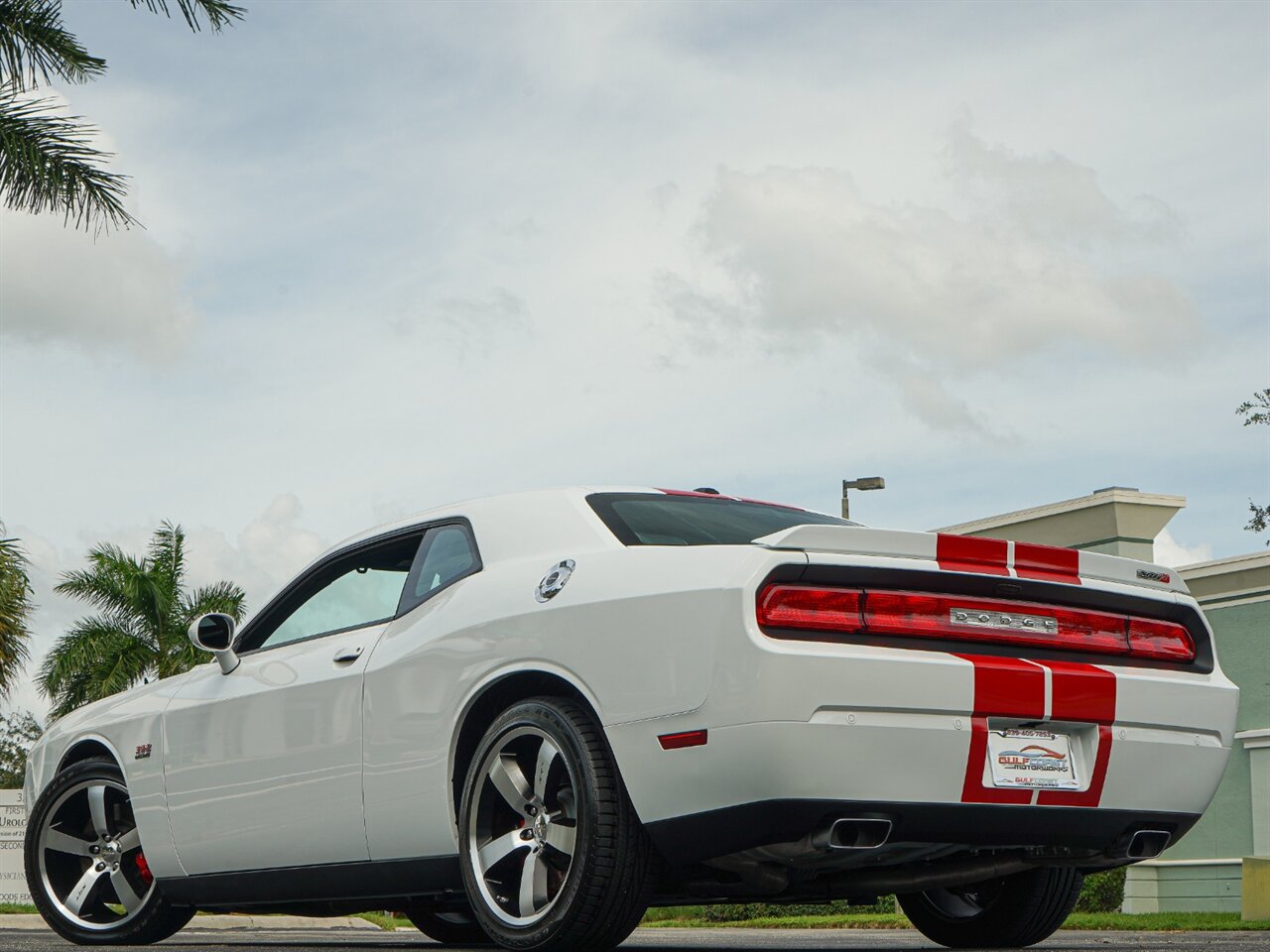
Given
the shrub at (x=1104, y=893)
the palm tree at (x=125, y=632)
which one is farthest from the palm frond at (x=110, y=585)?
the shrub at (x=1104, y=893)

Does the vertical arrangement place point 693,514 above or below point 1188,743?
above

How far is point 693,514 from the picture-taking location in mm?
5898

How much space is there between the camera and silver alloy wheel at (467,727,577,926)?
519cm

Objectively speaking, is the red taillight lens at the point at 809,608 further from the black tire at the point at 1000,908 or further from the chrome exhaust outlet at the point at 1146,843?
the black tire at the point at 1000,908

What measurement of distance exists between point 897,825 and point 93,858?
4.04 meters

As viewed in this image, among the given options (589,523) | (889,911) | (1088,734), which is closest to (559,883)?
(589,523)

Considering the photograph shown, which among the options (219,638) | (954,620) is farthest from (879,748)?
(219,638)

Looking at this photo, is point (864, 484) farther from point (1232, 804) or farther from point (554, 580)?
point (554, 580)

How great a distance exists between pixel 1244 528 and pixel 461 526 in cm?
3552

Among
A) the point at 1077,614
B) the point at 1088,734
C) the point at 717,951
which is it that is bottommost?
the point at 717,951

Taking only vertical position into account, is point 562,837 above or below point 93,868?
above

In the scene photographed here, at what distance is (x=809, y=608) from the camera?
4797 mm

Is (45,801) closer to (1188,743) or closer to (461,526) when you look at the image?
(461,526)

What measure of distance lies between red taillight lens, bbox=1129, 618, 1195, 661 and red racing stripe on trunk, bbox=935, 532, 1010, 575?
0.58 m
